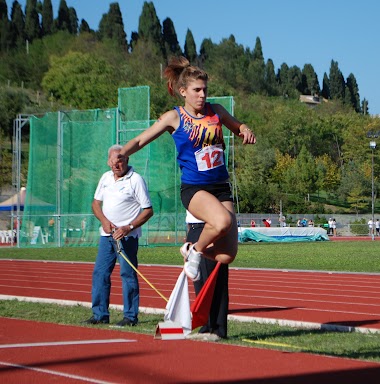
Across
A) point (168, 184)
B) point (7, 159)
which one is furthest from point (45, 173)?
point (7, 159)

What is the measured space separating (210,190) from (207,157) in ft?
0.89

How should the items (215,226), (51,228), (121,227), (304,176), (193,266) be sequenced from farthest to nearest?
(304,176), (51,228), (121,227), (193,266), (215,226)

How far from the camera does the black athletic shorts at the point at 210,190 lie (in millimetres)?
7562

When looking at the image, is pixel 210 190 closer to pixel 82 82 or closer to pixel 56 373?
pixel 56 373

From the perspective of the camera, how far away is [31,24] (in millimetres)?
187625

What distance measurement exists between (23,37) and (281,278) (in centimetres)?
17425

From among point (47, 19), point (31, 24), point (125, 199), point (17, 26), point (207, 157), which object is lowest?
point (125, 199)

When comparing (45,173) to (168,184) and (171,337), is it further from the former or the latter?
(171,337)

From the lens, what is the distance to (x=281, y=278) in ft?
58.6

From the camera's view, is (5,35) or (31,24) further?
(31,24)

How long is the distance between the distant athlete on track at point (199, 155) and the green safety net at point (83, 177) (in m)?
26.9

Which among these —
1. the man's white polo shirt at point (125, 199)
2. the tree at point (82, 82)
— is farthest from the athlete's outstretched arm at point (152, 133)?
the tree at point (82, 82)

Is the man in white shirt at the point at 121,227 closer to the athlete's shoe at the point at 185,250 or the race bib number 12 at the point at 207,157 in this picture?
the athlete's shoe at the point at 185,250

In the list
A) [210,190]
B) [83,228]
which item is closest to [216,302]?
[210,190]
